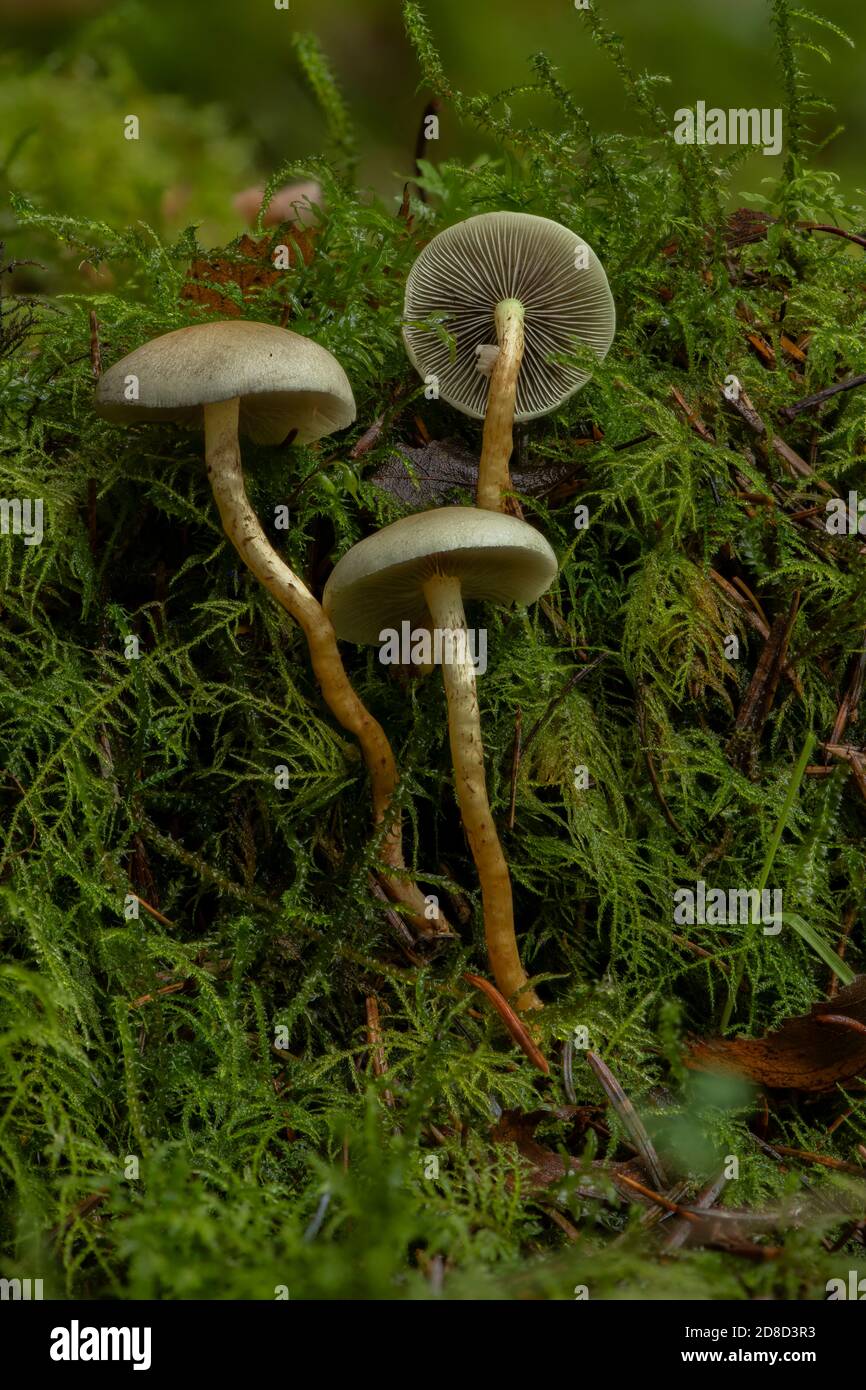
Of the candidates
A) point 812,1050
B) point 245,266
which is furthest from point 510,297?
point 812,1050

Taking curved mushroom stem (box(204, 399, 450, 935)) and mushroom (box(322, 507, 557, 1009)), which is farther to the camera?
curved mushroom stem (box(204, 399, 450, 935))

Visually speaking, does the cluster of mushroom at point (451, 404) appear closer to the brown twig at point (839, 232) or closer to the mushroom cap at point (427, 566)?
the mushroom cap at point (427, 566)

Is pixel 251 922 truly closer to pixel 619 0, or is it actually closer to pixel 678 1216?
pixel 678 1216

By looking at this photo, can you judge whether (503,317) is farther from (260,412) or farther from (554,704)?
(554,704)

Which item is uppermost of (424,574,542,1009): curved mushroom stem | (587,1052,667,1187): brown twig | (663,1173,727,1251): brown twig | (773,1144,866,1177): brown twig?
(424,574,542,1009): curved mushroom stem

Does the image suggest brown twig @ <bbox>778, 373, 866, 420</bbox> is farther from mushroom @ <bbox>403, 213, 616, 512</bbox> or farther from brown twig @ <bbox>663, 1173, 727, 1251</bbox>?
brown twig @ <bbox>663, 1173, 727, 1251</bbox>

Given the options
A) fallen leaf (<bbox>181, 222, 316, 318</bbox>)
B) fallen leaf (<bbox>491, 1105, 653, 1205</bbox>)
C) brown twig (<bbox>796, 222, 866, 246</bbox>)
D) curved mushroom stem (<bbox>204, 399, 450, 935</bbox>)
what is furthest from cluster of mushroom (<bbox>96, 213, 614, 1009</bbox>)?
brown twig (<bbox>796, 222, 866, 246</bbox>)

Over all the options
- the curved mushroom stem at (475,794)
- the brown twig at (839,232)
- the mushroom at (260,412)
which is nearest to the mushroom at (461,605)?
the curved mushroom stem at (475,794)

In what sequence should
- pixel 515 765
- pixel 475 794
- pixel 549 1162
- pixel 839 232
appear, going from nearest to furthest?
pixel 549 1162 → pixel 475 794 → pixel 515 765 → pixel 839 232
